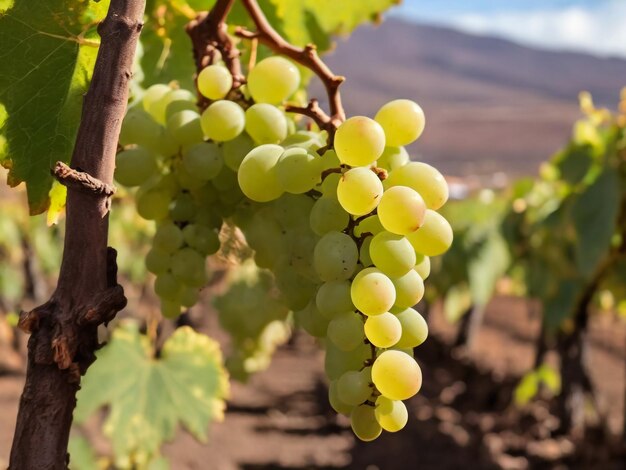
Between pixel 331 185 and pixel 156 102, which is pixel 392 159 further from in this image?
pixel 156 102

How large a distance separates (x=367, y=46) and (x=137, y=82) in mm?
108615

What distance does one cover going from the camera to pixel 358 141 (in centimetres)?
52

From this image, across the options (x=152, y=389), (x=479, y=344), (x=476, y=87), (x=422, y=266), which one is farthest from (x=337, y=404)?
(x=476, y=87)

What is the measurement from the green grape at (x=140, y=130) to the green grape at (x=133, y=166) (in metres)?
0.01

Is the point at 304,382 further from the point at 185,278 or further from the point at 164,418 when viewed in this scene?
the point at 185,278

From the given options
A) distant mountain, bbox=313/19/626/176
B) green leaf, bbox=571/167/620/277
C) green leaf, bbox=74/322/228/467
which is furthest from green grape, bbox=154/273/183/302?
distant mountain, bbox=313/19/626/176

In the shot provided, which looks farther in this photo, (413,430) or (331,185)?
(413,430)

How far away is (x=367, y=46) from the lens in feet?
347

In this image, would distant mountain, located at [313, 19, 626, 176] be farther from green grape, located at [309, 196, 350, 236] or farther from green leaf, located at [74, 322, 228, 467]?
green grape, located at [309, 196, 350, 236]

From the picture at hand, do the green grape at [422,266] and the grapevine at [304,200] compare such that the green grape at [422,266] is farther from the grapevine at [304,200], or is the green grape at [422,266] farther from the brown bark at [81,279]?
the brown bark at [81,279]

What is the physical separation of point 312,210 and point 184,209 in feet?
0.56

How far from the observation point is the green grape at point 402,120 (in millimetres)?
604

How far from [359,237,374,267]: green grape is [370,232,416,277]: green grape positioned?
0.7 inches

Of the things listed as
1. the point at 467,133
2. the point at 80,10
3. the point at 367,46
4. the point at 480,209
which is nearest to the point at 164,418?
the point at 80,10
